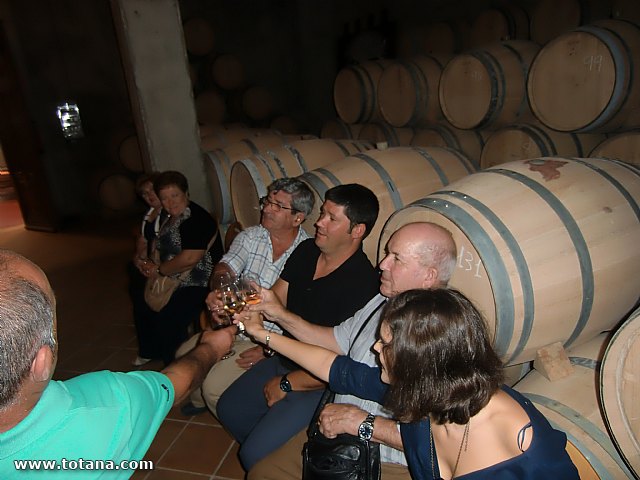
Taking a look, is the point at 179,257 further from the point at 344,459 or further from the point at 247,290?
the point at 344,459

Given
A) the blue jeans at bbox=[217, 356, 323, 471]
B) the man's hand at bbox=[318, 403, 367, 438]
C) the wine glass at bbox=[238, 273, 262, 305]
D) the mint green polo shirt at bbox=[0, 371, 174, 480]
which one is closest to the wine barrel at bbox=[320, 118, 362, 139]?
the blue jeans at bbox=[217, 356, 323, 471]

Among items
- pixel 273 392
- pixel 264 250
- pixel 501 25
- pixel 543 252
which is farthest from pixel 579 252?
pixel 501 25

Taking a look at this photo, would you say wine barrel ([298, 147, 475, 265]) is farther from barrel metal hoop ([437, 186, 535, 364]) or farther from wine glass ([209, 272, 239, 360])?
wine glass ([209, 272, 239, 360])

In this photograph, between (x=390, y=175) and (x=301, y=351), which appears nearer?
(x=301, y=351)

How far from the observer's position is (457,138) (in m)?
4.57

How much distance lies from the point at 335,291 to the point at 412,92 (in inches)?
124

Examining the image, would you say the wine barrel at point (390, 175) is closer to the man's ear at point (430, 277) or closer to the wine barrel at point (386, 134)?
the man's ear at point (430, 277)

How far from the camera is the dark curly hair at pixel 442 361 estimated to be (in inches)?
50.7

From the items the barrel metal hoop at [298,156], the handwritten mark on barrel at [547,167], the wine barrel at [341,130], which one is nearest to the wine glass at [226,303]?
the handwritten mark on barrel at [547,167]

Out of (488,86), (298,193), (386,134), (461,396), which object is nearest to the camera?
(461,396)

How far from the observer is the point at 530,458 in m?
1.22

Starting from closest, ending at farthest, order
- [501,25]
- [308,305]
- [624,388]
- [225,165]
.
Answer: [624,388] → [308,305] → [225,165] → [501,25]

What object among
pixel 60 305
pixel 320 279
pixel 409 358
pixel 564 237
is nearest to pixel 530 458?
pixel 409 358

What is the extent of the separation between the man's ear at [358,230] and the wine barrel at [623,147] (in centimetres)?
217
